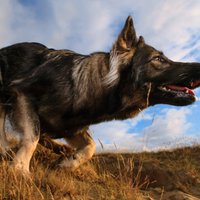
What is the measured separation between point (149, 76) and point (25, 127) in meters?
1.78

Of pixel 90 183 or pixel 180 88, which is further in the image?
pixel 180 88

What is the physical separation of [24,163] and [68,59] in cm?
163

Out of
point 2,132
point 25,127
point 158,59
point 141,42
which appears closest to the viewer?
point 25,127

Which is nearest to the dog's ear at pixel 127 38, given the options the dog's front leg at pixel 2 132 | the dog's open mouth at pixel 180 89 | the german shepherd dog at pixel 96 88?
the german shepherd dog at pixel 96 88

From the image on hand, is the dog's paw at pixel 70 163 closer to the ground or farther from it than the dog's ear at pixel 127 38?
closer to the ground

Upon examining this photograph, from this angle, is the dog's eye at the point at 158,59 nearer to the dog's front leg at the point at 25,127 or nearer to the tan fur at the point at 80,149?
the tan fur at the point at 80,149

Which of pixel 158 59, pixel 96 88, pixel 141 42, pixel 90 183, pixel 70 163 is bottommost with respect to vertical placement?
pixel 90 183

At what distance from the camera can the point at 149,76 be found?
5648 mm

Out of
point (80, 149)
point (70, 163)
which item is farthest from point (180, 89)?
point (70, 163)

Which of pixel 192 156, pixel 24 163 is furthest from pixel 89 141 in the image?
pixel 192 156

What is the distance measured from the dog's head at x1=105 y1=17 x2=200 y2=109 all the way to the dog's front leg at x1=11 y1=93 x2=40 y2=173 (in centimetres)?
113

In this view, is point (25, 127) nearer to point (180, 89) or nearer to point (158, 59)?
point (158, 59)

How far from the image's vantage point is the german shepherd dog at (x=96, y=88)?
5.60 metres

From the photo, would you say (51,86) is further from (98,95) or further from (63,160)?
(63,160)
